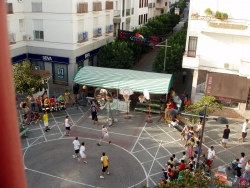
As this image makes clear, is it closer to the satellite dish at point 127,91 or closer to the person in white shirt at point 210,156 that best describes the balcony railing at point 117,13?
the satellite dish at point 127,91

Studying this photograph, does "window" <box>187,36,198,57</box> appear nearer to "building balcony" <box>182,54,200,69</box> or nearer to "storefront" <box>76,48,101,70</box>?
"building balcony" <box>182,54,200,69</box>

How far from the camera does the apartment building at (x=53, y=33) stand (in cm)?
2725

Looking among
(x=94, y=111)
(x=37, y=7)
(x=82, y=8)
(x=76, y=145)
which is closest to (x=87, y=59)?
(x=82, y=8)

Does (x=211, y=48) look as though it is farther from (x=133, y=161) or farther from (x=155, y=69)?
(x=133, y=161)

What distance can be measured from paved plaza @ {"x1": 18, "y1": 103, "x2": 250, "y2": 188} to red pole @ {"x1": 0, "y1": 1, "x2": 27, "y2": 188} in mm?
12803

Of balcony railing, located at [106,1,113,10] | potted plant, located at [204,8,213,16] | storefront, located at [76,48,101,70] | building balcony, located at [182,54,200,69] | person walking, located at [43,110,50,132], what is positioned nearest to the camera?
person walking, located at [43,110,50,132]

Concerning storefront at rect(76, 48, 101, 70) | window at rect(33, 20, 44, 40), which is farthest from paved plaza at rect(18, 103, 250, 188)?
window at rect(33, 20, 44, 40)

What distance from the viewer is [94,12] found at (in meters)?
30.9

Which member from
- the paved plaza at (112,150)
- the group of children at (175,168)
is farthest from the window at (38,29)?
the group of children at (175,168)

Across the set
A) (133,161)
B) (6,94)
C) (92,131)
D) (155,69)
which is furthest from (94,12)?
(6,94)

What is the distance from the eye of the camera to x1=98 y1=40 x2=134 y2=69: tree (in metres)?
30.0

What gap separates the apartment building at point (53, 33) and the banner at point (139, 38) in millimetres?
3629

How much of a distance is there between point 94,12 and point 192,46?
11.7 meters

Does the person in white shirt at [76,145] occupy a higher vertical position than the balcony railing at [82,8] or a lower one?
lower
